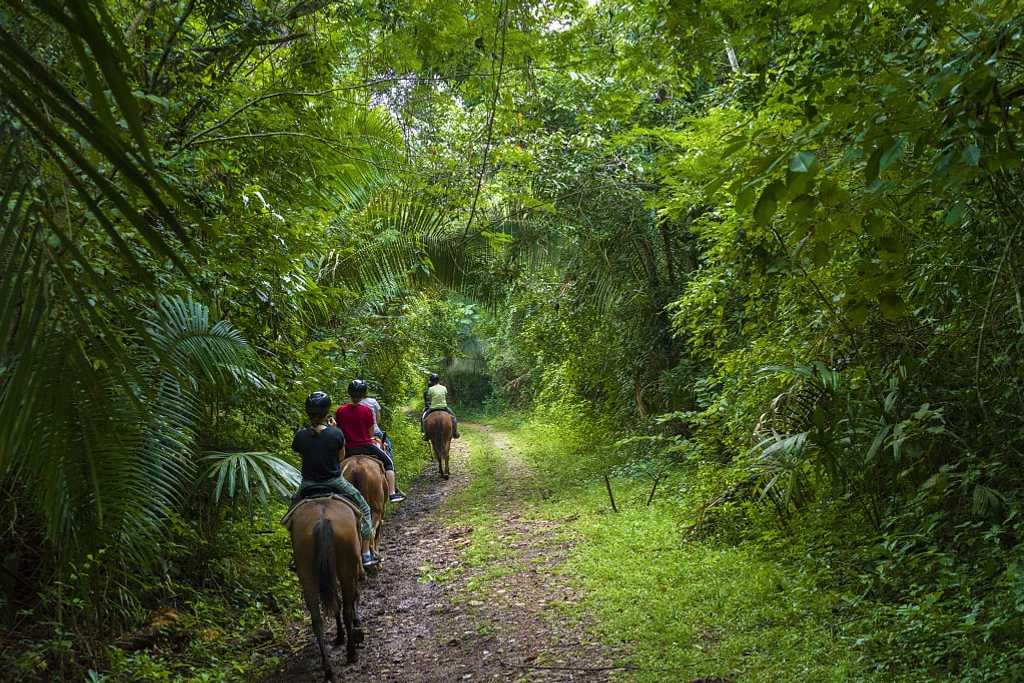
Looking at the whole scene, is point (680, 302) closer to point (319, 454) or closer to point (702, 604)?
point (702, 604)

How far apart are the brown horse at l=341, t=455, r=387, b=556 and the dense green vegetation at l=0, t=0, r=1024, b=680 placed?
3.79 ft

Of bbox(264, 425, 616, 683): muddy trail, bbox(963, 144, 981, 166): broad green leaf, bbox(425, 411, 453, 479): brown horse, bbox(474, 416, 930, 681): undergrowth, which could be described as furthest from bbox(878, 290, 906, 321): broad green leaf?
bbox(425, 411, 453, 479): brown horse

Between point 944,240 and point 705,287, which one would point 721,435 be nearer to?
point 705,287

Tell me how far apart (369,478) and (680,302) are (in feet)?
14.5

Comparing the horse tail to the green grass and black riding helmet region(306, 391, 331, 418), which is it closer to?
black riding helmet region(306, 391, 331, 418)

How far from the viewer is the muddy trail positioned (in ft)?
19.7

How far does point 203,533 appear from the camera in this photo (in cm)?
712

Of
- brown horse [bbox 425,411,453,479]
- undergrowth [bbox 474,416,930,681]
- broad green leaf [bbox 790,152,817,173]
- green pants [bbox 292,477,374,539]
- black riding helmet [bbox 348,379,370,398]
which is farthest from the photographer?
brown horse [bbox 425,411,453,479]

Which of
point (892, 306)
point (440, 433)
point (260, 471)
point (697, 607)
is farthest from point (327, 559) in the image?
point (440, 433)

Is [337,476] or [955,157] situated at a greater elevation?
[955,157]

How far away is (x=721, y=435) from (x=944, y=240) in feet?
13.3

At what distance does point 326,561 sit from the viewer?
6.19 meters

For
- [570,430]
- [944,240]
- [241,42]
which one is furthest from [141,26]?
[570,430]

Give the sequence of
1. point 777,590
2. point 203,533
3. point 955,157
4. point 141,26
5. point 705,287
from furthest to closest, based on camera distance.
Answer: point 705,287 < point 203,533 < point 777,590 < point 141,26 < point 955,157
